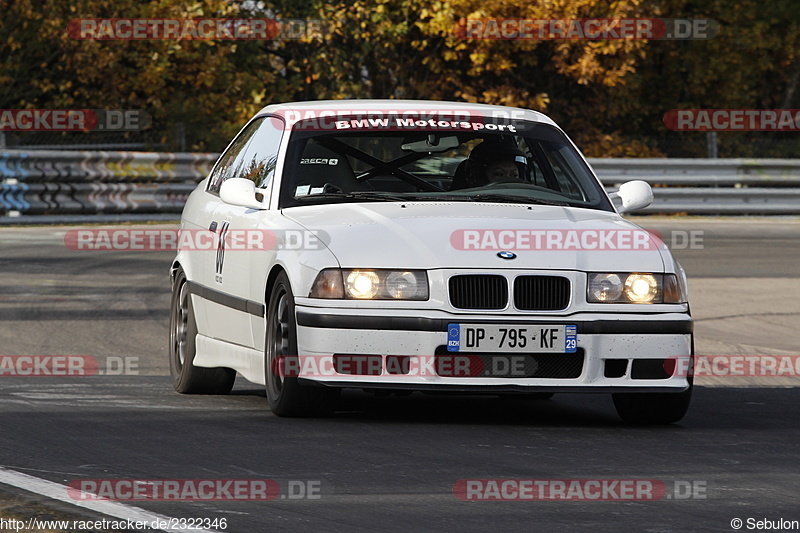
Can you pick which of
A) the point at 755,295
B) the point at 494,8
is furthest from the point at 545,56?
the point at 755,295

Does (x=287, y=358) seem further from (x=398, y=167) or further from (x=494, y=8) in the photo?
(x=494, y=8)

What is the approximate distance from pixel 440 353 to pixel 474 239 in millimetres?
570

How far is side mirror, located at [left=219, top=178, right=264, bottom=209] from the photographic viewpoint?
8.48 metres

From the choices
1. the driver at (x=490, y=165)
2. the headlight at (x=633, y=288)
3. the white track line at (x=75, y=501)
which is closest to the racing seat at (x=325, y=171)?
the driver at (x=490, y=165)

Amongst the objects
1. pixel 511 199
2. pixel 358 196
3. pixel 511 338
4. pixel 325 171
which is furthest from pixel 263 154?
pixel 511 338

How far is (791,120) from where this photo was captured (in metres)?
35.7

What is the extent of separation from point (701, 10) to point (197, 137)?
11229 millimetres

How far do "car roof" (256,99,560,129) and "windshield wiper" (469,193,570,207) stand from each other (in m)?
0.60

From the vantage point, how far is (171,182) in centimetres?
2722

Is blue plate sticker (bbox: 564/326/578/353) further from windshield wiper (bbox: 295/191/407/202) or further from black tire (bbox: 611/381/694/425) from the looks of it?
windshield wiper (bbox: 295/191/407/202)

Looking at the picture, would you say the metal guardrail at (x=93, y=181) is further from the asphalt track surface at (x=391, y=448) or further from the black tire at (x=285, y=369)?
the black tire at (x=285, y=369)

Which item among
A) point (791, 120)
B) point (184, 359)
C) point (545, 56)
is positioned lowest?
point (791, 120)

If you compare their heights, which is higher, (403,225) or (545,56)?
(403,225)

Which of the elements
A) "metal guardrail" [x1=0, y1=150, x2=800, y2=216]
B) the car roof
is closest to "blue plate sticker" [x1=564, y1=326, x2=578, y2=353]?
the car roof
